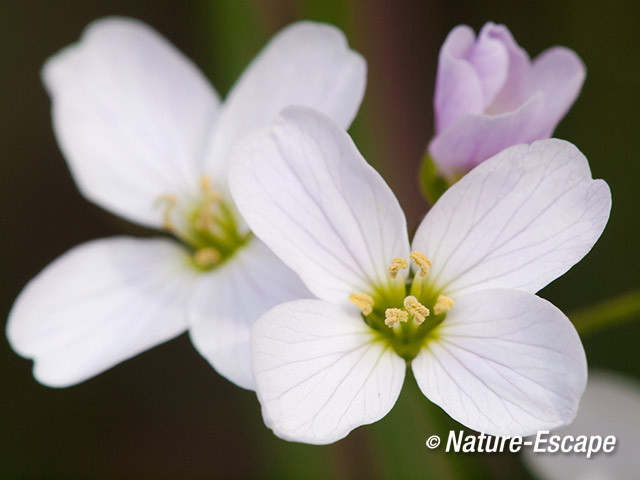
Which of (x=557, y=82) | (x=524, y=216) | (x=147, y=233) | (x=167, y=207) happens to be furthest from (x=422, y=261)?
(x=147, y=233)

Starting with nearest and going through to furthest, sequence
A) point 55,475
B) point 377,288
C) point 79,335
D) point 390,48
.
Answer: point 377,288 → point 79,335 → point 55,475 → point 390,48

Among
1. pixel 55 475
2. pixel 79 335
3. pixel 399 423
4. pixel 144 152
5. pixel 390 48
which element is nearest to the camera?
pixel 79 335

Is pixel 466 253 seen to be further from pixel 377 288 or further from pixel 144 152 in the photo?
pixel 144 152

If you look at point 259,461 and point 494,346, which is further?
point 259,461

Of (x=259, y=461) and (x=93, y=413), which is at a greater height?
(x=93, y=413)

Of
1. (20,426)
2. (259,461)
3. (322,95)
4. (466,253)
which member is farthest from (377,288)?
(20,426)

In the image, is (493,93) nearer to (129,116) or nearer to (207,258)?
(207,258)
